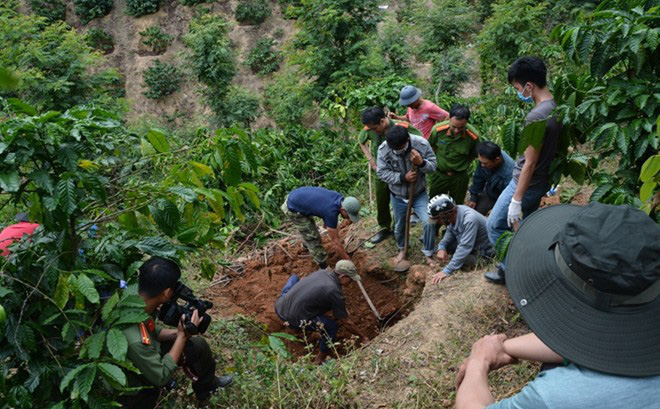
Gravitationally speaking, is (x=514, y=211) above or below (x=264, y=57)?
above

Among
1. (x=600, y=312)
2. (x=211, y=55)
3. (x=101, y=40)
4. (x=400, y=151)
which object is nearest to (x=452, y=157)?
(x=400, y=151)

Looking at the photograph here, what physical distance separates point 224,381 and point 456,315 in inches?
71.3

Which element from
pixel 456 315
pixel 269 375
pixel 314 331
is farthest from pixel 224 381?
pixel 456 315

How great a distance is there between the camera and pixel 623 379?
1.17 m

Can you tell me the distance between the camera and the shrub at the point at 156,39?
69.1 ft

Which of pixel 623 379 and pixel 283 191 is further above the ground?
pixel 623 379

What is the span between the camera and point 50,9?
69.6 ft

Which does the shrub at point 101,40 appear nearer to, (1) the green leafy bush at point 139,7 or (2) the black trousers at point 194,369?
(1) the green leafy bush at point 139,7

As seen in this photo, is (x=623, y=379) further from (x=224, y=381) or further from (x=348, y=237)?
(x=348, y=237)

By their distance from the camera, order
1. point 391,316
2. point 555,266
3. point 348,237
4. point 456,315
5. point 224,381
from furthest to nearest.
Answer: point 348,237 < point 391,316 < point 456,315 < point 224,381 < point 555,266

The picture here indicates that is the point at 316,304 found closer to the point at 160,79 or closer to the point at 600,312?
the point at 600,312

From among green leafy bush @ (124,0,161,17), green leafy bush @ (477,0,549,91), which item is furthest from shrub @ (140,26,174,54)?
green leafy bush @ (477,0,549,91)

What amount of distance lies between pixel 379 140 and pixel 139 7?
65.4 ft

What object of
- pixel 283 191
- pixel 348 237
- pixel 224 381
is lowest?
pixel 283 191
